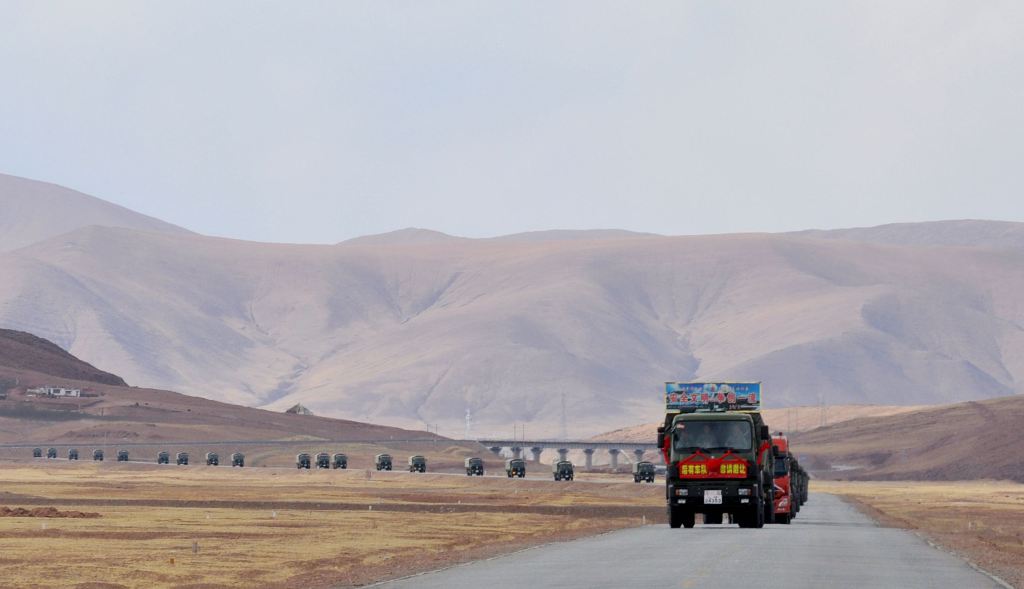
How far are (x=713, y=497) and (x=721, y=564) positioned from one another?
15.6 meters

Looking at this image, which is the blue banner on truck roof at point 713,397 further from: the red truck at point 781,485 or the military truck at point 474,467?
the military truck at point 474,467

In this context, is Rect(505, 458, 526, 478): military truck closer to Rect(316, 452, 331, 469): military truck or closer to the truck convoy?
Rect(316, 452, 331, 469): military truck

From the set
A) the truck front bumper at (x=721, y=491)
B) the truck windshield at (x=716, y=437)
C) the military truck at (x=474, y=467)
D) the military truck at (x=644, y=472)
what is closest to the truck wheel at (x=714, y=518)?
the truck front bumper at (x=721, y=491)

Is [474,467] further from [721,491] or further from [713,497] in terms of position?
[721,491]

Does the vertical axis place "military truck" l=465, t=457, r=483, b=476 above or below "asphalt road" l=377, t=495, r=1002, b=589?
above

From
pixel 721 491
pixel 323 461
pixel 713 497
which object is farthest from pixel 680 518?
pixel 323 461

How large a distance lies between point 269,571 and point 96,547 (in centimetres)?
1010

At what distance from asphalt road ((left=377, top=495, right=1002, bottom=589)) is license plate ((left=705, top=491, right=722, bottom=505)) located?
1.04 meters

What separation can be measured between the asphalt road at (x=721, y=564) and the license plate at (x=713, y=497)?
104 cm

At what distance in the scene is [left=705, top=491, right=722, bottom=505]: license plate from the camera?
54.9 metres

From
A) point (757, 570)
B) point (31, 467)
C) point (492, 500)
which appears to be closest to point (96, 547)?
point (757, 570)

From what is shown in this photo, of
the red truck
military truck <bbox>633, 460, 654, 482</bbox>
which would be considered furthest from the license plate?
military truck <bbox>633, 460, 654, 482</bbox>

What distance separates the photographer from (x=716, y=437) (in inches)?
2140

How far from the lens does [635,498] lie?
12062 cm
